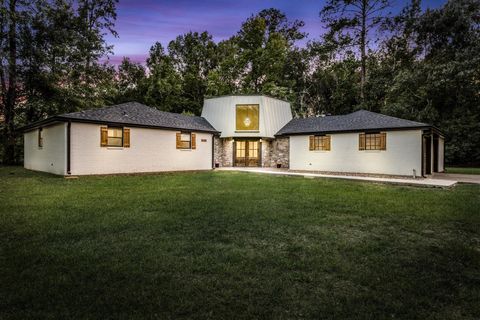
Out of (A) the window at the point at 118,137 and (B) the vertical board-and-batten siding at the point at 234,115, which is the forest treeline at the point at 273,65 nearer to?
(B) the vertical board-and-batten siding at the point at 234,115

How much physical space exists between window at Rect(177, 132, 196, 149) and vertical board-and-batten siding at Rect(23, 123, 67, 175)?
19.7 ft

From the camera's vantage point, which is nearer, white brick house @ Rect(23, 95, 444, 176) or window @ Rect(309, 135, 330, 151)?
white brick house @ Rect(23, 95, 444, 176)

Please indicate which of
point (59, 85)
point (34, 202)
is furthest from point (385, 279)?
point (59, 85)

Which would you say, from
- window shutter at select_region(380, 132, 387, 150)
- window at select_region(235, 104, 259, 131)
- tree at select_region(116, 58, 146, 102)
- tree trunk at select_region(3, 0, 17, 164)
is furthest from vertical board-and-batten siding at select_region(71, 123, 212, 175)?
tree at select_region(116, 58, 146, 102)

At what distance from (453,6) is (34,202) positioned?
30.5m

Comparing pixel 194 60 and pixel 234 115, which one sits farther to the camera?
pixel 194 60

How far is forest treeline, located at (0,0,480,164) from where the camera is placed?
2056 centimetres

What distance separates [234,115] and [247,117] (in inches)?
39.3

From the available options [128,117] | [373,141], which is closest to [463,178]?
[373,141]

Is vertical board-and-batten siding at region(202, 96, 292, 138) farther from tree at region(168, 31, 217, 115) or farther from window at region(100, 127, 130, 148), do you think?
tree at region(168, 31, 217, 115)

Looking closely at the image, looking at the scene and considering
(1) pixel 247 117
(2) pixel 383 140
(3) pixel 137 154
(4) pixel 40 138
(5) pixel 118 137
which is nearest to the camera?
(5) pixel 118 137

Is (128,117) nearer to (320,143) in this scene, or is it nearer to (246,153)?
(246,153)

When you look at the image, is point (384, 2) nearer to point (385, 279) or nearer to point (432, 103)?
point (432, 103)

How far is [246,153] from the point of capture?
21797mm
